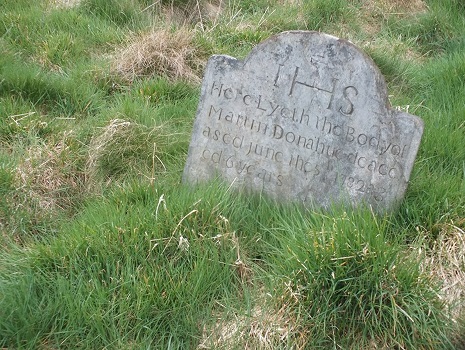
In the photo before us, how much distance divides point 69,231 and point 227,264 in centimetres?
84

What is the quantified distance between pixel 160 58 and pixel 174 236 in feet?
7.83

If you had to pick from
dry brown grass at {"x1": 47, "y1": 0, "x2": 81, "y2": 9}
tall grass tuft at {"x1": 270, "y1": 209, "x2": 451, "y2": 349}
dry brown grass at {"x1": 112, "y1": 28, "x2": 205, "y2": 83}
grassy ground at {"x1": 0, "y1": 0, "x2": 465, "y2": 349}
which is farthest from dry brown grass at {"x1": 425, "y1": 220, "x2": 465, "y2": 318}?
dry brown grass at {"x1": 47, "y1": 0, "x2": 81, "y2": 9}

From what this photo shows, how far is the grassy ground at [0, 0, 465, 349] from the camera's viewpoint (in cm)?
297

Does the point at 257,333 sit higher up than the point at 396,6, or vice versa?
the point at 396,6

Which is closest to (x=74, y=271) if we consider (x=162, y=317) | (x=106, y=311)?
(x=106, y=311)

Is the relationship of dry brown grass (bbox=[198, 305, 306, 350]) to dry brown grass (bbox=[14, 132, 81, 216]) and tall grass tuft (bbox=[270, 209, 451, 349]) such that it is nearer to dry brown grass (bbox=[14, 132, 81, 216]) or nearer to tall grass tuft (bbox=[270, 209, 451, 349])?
tall grass tuft (bbox=[270, 209, 451, 349])

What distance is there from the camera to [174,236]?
3.34 metres

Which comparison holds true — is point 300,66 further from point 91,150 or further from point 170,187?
point 91,150

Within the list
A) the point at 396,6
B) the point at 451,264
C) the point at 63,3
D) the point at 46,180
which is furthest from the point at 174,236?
the point at 396,6

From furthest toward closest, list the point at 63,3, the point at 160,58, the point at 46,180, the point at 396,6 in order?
the point at 396,6 < the point at 63,3 < the point at 160,58 < the point at 46,180

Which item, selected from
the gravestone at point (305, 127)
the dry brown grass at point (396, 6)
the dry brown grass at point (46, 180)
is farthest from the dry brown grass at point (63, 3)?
the gravestone at point (305, 127)

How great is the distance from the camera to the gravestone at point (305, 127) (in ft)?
11.8

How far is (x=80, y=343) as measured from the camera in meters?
2.95

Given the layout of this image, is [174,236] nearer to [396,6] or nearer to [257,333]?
[257,333]
